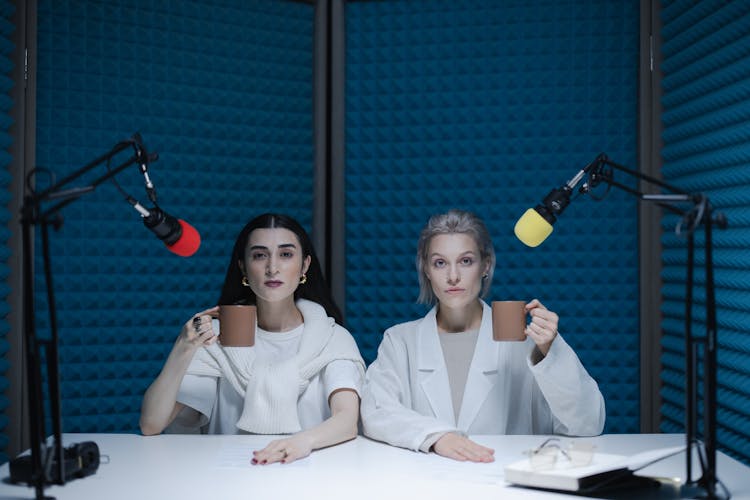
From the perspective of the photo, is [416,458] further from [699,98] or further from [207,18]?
[207,18]

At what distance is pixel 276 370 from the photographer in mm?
2812

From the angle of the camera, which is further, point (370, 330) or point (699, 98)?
point (370, 330)

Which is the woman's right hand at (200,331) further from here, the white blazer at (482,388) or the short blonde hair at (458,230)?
the short blonde hair at (458,230)

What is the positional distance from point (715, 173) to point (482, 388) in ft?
3.94

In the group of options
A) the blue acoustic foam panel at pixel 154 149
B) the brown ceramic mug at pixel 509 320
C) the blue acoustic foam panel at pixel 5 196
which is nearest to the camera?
the brown ceramic mug at pixel 509 320

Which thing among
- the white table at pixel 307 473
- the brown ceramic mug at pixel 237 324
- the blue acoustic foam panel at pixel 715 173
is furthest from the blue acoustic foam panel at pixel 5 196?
the blue acoustic foam panel at pixel 715 173

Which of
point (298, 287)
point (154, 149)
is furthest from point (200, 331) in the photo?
point (154, 149)

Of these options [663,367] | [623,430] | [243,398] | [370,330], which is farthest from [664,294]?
[243,398]

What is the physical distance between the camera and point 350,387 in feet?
8.95

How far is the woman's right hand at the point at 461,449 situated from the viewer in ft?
7.45

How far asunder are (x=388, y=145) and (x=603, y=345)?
133 centimetres

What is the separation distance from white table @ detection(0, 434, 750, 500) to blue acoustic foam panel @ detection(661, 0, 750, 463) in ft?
2.09

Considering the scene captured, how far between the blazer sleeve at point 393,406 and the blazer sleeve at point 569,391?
0.39m

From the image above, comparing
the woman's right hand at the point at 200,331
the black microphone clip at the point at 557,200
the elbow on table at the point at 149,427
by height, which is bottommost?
the elbow on table at the point at 149,427
